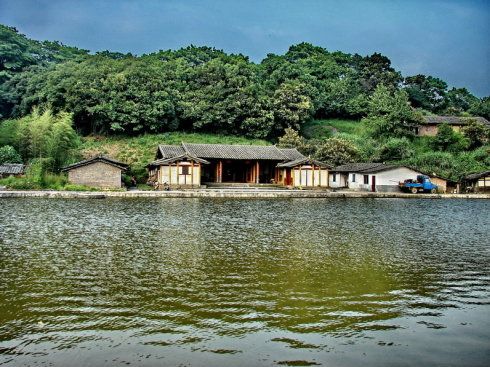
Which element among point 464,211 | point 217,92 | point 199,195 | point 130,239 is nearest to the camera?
point 130,239

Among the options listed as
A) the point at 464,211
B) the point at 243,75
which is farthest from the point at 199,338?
the point at 243,75

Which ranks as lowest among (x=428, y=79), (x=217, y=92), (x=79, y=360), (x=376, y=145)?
(x=79, y=360)

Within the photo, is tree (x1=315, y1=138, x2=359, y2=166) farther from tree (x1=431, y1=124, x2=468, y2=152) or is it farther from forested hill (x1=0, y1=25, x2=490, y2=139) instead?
tree (x1=431, y1=124, x2=468, y2=152)

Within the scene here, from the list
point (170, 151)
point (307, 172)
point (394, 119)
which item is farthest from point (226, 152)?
point (394, 119)

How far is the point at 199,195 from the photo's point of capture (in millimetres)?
34062

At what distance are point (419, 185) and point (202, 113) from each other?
1100 inches

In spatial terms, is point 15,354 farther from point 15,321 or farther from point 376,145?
point 376,145

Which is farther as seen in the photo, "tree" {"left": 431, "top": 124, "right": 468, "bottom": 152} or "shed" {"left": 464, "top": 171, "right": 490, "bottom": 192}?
"tree" {"left": 431, "top": 124, "right": 468, "bottom": 152}

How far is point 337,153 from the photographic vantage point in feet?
156

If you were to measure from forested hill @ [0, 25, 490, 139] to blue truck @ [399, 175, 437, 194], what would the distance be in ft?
69.9

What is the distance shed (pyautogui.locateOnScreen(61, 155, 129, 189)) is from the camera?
1444 inches

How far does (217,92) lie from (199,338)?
53622 mm

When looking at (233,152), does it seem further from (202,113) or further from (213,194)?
(202,113)

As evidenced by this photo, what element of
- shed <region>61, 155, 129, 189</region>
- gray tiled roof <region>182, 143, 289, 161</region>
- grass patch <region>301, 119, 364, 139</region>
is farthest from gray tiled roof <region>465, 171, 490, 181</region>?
shed <region>61, 155, 129, 189</region>
